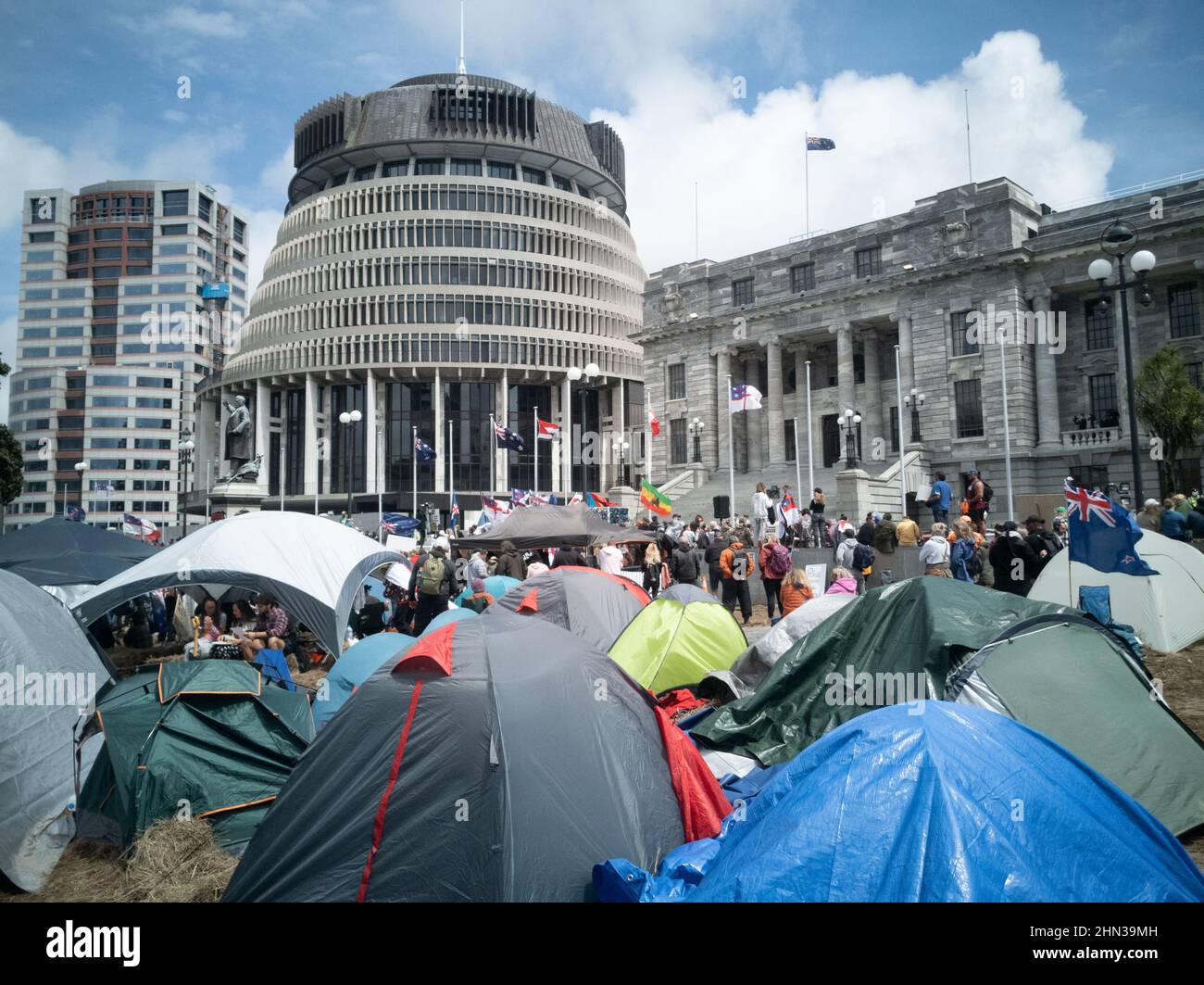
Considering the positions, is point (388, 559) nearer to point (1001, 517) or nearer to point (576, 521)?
point (576, 521)

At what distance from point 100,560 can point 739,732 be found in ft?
49.7

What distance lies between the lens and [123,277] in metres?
110

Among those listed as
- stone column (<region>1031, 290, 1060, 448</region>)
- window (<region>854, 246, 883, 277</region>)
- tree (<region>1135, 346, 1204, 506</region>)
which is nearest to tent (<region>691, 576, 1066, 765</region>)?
tree (<region>1135, 346, 1204, 506</region>)

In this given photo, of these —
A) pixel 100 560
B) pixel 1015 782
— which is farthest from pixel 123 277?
pixel 1015 782

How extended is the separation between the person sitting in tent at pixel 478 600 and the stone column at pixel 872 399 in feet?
119

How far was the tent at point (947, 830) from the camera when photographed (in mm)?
4059

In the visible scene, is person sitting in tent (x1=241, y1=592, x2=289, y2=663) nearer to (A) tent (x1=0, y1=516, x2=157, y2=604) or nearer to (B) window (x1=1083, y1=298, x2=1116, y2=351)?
(A) tent (x1=0, y1=516, x2=157, y2=604)

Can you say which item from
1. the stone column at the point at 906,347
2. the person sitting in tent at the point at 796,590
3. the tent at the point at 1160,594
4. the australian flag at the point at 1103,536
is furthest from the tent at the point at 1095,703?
the stone column at the point at 906,347

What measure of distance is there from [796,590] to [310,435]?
214 ft

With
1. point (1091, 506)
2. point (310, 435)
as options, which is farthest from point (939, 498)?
point (310, 435)

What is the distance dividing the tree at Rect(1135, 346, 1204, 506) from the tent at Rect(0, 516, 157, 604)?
112 ft

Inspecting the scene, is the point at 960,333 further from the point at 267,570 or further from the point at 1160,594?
the point at 267,570
